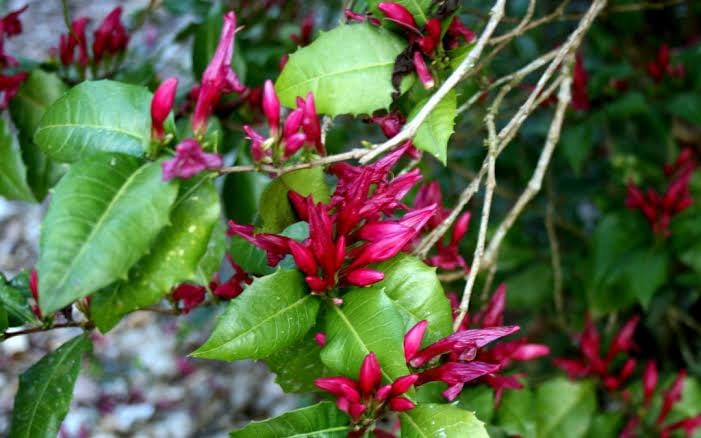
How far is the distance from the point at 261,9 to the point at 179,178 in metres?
1.55

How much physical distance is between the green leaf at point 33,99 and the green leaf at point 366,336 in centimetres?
82

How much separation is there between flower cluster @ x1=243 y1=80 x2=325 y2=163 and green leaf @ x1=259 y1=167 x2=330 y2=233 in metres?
0.05

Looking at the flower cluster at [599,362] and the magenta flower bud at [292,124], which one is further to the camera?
the flower cluster at [599,362]

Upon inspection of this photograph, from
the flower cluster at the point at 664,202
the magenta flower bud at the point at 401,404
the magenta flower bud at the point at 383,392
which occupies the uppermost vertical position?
the magenta flower bud at the point at 383,392

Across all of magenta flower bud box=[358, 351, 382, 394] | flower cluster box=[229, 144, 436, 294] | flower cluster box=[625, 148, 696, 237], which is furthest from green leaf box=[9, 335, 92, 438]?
flower cluster box=[625, 148, 696, 237]

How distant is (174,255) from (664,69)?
1.64 meters

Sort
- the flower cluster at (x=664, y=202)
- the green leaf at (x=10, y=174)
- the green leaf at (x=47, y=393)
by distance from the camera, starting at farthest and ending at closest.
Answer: the flower cluster at (x=664, y=202) < the green leaf at (x=10, y=174) < the green leaf at (x=47, y=393)

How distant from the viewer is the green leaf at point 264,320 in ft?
2.88

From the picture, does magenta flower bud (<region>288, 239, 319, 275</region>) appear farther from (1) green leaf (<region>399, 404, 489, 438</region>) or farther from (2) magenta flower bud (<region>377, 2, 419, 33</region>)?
(2) magenta flower bud (<region>377, 2, 419, 33</region>)

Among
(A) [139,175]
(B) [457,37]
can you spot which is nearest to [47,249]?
(A) [139,175]

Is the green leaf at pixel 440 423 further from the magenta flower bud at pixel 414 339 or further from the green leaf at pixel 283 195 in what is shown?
the green leaf at pixel 283 195

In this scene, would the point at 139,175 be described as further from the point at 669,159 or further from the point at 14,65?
the point at 669,159

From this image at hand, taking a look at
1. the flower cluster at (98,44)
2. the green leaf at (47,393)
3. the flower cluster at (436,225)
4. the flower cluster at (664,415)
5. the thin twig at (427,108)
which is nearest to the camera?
the thin twig at (427,108)

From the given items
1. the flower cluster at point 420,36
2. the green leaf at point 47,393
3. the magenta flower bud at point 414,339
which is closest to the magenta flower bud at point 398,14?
the flower cluster at point 420,36
